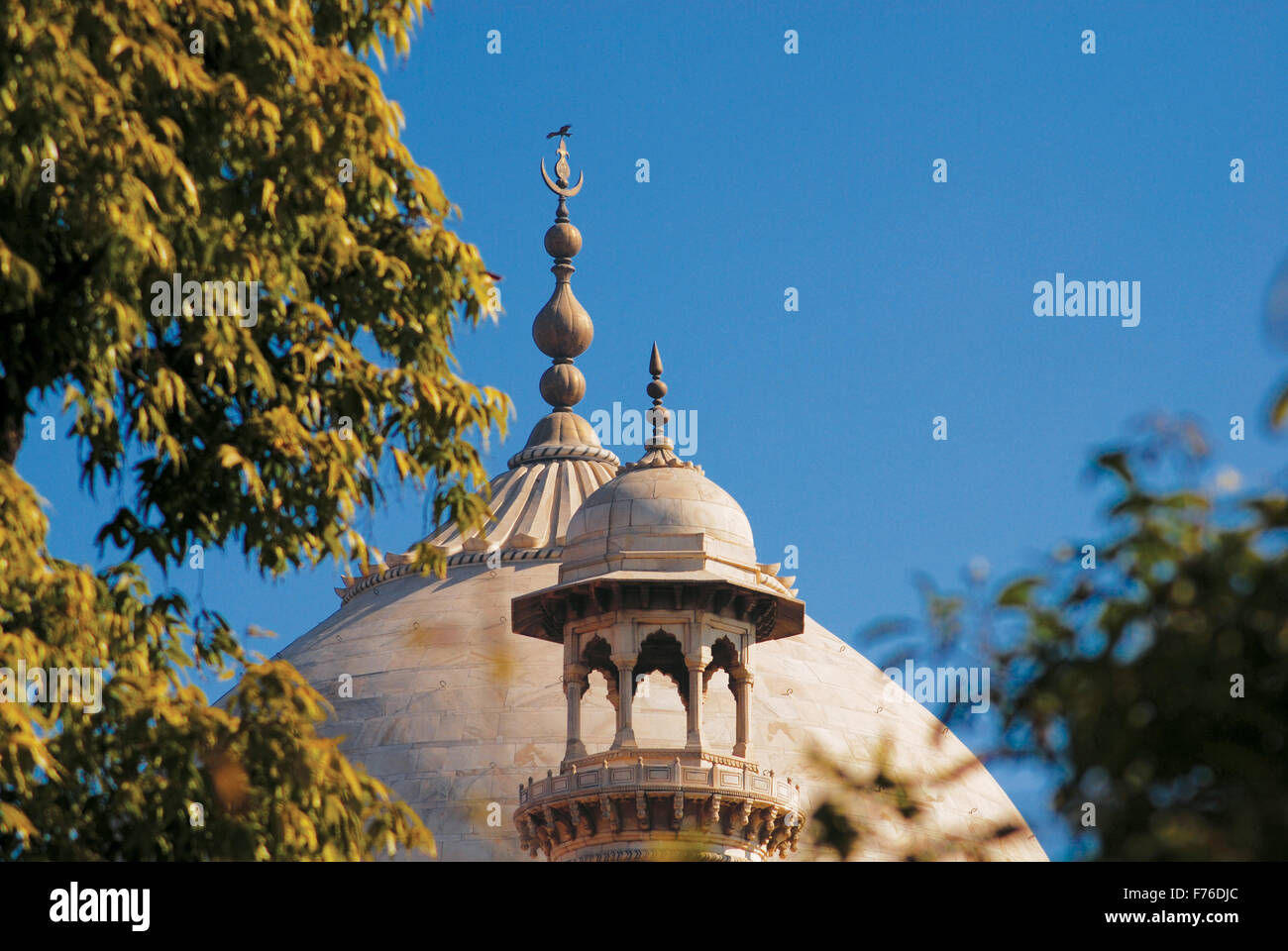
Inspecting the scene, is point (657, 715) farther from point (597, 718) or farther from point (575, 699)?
point (575, 699)

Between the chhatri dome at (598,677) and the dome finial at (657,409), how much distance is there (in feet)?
0.20

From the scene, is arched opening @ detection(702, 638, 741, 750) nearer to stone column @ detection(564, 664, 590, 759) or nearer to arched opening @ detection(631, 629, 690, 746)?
arched opening @ detection(631, 629, 690, 746)

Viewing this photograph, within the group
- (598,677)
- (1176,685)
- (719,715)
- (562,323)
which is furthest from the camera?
(562,323)

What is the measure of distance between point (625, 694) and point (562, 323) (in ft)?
109

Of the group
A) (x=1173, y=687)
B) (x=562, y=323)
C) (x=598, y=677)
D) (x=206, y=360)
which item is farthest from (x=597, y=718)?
(x=1173, y=687)

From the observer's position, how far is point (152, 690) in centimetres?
1369

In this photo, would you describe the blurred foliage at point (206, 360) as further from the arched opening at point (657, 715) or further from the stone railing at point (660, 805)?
the arched opening at point (657, 715)

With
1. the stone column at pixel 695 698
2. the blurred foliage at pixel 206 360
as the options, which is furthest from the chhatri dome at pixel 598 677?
the blurred foliage at pixel 206 360

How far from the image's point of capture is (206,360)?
1422 centimetres

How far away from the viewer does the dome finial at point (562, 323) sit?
225 ft

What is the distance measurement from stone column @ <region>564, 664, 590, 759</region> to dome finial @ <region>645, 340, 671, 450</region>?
4.75 metres
